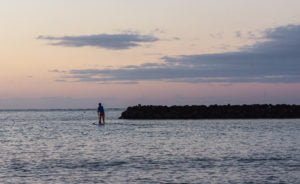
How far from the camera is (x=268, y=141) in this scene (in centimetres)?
3950

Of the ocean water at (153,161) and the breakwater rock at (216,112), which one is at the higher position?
the breakwater rock at (216,112)

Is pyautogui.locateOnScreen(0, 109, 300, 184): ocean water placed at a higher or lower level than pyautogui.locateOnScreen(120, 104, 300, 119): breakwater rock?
lower

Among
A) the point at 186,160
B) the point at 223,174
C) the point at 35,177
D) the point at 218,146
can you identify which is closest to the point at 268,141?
the point at 218,146

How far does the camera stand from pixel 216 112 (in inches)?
3420

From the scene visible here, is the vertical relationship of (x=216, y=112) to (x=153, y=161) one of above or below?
above

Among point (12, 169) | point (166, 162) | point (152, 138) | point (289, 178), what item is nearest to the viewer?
point (289, 178)

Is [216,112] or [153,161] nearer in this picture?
[153,161]

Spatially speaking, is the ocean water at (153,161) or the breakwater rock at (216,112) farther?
the breakwater rock at (216,112)

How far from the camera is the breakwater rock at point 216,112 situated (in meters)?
84.3

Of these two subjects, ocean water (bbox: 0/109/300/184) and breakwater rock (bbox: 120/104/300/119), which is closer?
ocean water (bbox: 0/109/300/184)

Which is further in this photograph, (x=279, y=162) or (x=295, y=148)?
(x=295, y=148)

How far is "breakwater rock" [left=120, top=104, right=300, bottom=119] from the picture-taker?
277ft

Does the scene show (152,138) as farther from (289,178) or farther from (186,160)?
(289,178)

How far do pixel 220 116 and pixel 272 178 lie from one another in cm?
6401
